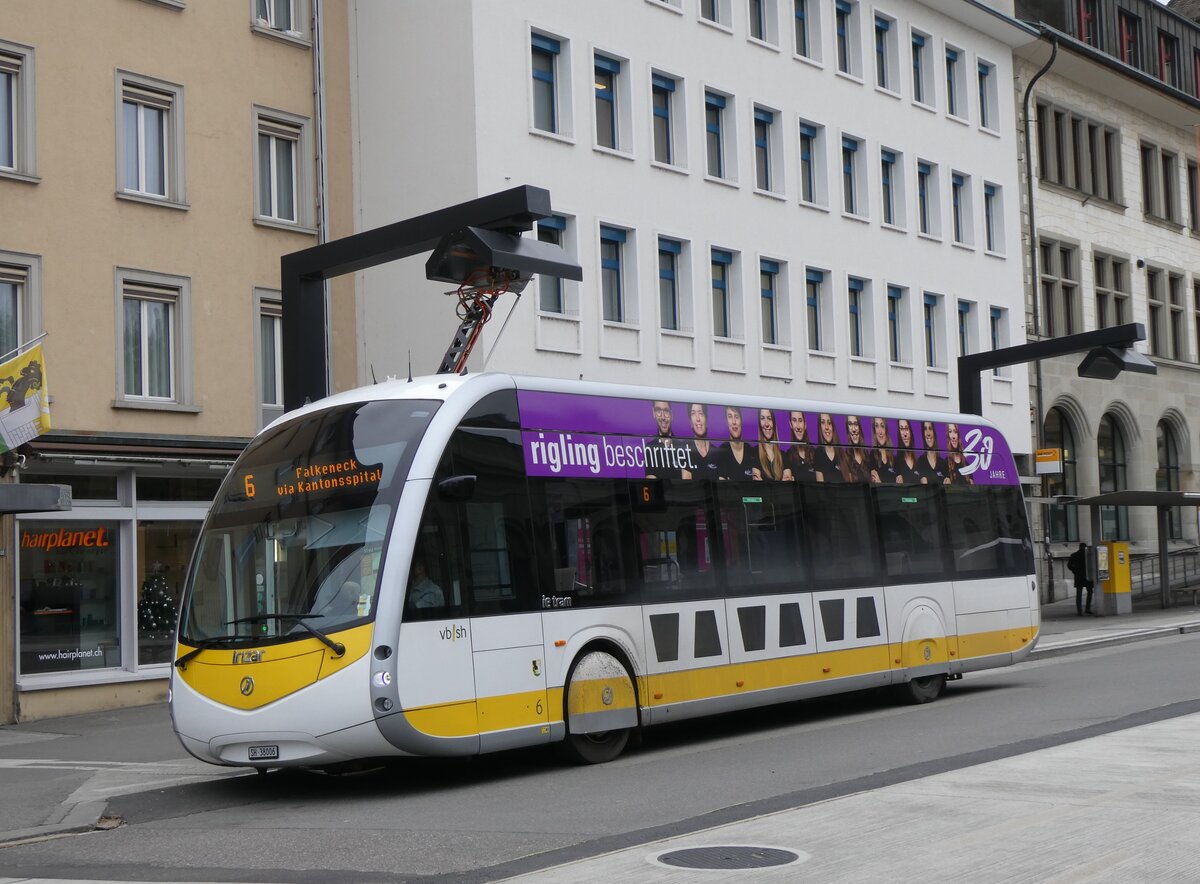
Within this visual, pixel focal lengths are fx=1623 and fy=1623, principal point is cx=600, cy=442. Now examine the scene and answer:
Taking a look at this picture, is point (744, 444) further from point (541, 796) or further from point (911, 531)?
point (541, 796)

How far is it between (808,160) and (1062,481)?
12565 mm

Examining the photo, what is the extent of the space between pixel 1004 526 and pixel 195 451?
35.4 ft

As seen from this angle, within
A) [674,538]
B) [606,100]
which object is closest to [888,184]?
[606,100]

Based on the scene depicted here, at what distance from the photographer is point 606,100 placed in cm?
2839

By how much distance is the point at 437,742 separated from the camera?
37.0ft

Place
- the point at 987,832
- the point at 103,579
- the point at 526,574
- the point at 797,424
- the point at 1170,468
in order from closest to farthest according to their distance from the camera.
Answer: the point at 987,832, the point at 526,574, the point at 797,424, the point at 103,579, the point at 1170,468

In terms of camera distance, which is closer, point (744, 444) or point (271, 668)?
point (271, 668)

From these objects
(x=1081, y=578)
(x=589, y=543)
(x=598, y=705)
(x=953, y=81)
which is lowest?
(x=598, y=705)

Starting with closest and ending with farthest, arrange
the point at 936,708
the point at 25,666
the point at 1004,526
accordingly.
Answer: the point at 936,708 < the point at 1004,526 < the point at 25,666

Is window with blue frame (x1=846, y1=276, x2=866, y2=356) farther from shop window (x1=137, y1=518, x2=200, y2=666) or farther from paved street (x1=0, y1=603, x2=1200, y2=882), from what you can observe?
paved street (x1=0, y1=603, x2=1200, y2=882)

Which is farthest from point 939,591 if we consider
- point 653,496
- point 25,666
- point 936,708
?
point 25,666

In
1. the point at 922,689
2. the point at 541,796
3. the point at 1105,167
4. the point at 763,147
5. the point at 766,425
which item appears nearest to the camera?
the point at 541,796

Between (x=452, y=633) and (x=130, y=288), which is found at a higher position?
(x=130, y=288)

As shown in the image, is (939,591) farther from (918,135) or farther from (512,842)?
(918,135)
